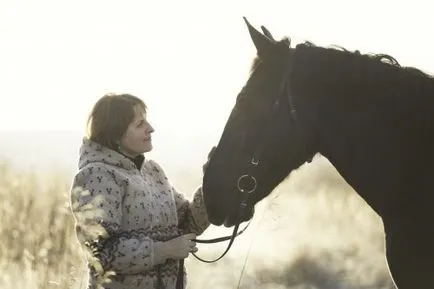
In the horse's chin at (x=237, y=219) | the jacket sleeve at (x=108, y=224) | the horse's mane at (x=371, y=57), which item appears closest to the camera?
the horse's mane at (x=371, y=57)

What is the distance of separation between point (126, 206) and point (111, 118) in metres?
0.49

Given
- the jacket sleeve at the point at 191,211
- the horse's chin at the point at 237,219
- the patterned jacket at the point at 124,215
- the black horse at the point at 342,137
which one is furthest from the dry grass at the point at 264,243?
the black horse at the point at 342,137

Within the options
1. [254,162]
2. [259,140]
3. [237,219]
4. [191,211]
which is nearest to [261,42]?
[259,140]

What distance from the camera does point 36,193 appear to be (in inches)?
322

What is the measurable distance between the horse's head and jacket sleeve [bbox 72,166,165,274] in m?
0.48

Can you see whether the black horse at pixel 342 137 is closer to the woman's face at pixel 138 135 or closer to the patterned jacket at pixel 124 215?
the patterned jacket at pixel 124 215

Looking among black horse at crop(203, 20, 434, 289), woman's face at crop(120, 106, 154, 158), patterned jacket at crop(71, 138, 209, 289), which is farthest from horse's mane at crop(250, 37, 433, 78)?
patterned jacket at crop(71, 138, 209, 289)

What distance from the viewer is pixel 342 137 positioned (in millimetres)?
4113

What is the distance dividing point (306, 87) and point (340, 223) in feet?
23.6

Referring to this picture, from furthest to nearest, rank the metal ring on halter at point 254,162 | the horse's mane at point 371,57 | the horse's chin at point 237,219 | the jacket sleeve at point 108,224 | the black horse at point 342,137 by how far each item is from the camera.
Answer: the jacket sleeve at point 108,224 < the horse's chin at point 237,219 < the metal ring on halter at point 254,162 < the horse's mane at point 371,57 < the black horse at point 342,137

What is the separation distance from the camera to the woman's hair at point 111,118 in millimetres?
4668

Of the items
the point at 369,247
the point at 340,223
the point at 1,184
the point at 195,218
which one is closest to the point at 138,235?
the point at 195,218

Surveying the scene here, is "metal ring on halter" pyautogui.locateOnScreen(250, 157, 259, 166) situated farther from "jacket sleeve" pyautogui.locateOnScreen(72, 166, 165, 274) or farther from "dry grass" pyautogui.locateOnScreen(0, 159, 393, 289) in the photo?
"dry grass" pyautogui.locateOnScreen(0, 159, 393, 289)

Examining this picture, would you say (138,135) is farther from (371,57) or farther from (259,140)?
(371,57)
